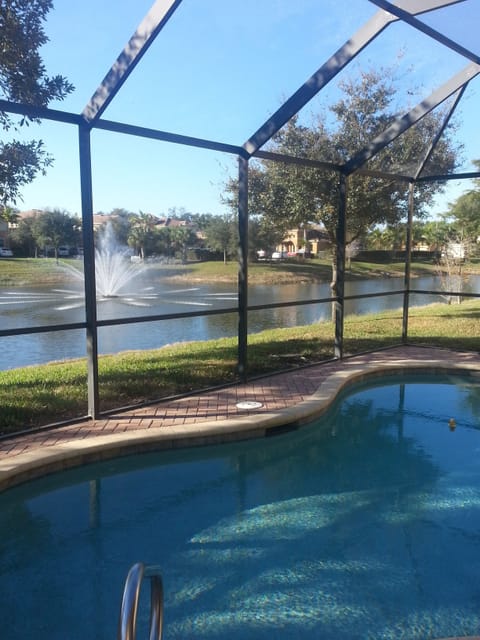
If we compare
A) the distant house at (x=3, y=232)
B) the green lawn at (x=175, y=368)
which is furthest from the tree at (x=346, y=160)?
the distant house at (x=3, y=232)

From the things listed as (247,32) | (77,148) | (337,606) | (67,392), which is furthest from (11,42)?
(337,606)

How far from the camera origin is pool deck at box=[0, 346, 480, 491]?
146 inches

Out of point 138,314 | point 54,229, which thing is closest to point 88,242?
point 54,229

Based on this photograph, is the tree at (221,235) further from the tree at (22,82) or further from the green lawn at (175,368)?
the tree at (22,82)

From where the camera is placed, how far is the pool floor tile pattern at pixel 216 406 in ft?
13.3

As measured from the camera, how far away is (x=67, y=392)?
521 cm

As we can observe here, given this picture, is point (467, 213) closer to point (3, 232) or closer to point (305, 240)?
point (305, 240)

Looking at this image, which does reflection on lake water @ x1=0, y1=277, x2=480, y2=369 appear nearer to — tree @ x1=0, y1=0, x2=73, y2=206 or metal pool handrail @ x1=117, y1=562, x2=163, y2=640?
tree @ x1=0, y1=0, x2=73, y2=206

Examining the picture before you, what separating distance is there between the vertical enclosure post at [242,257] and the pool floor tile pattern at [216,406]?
446 mm

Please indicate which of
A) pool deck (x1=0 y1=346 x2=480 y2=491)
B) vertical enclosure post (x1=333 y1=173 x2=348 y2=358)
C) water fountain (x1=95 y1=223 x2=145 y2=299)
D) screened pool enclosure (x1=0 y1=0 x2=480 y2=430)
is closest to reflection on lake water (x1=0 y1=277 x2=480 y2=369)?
water fountain (x1=95 y1=223 x2=145 y2=299)

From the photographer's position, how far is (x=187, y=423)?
175 inches

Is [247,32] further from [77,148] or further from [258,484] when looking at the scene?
[258,484]

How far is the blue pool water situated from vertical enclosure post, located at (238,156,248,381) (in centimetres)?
132

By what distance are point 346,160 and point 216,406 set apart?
5.81 meters
